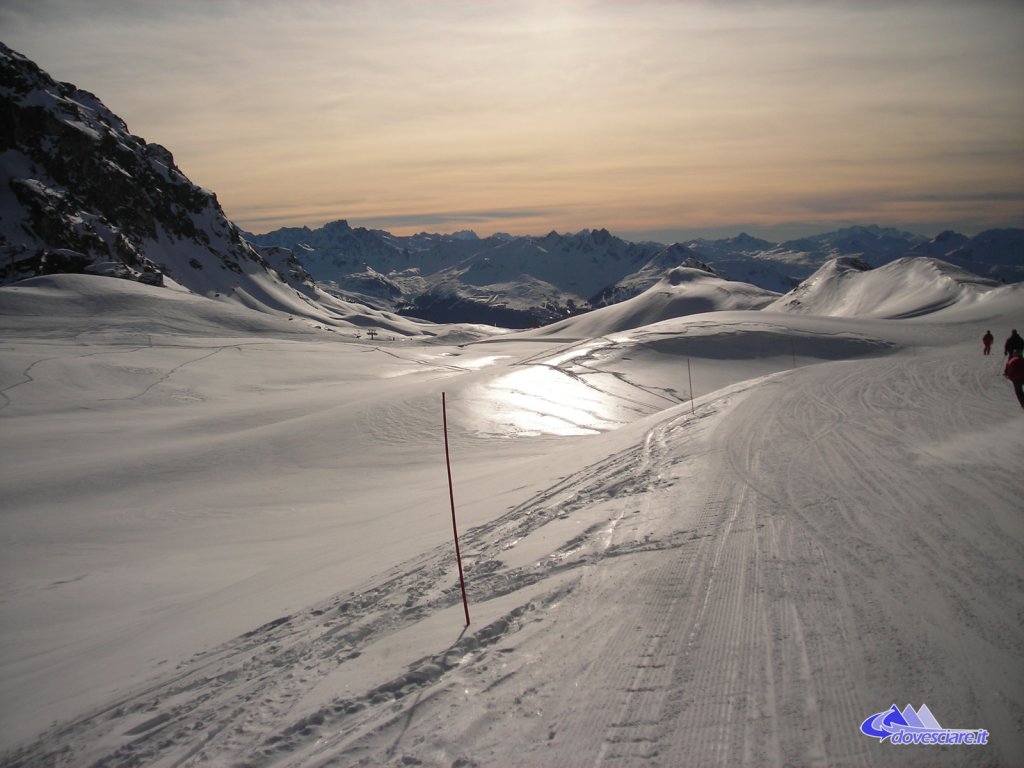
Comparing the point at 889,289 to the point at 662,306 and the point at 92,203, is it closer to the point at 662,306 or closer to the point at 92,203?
the point at 662,306

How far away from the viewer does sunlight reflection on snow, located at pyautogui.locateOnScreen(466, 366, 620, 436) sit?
66.3 ft

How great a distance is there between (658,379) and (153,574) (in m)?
23.5

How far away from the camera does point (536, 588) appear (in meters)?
6.42

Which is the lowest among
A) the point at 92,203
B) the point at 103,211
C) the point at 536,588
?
the point at 536,588

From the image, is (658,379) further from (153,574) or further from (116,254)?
(116,254)

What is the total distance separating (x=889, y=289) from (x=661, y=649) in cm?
8085

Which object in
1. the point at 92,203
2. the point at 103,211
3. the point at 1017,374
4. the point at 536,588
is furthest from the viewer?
the point at 103,211

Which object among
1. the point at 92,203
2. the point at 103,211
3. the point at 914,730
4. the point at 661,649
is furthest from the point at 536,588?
the point at 103,211

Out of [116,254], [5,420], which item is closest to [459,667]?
[5,420]

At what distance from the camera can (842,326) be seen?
130ft

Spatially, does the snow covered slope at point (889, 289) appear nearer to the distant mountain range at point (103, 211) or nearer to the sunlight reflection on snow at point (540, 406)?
the sunlight reflection on snow at point (540, 406)

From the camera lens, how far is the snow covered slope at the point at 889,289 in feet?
191

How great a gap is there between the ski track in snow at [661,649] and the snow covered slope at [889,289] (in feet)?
192

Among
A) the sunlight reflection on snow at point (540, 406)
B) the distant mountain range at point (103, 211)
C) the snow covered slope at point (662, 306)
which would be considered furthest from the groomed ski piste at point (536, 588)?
the distant mountain range at point (103, 211)
